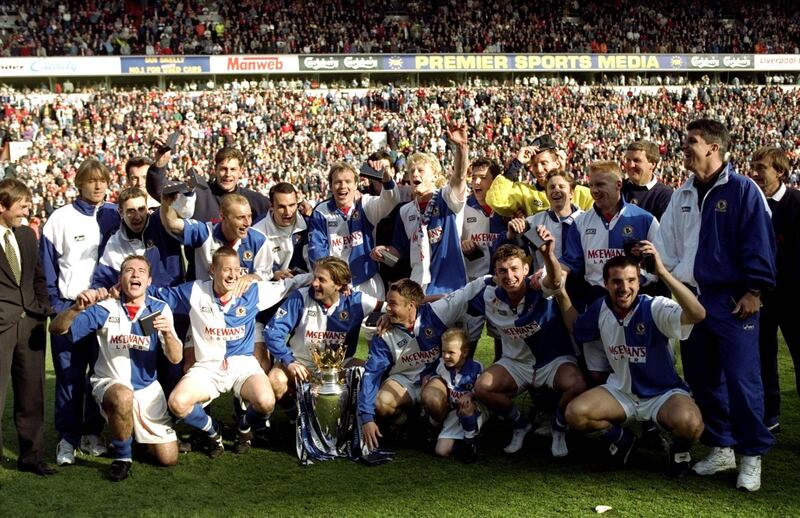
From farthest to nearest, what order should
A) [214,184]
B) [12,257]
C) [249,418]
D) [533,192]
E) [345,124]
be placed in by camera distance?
[345,124]
[214,184]
[533,192]
[249,418]
[12,257]

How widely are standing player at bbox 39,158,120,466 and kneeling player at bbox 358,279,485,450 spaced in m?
1.96

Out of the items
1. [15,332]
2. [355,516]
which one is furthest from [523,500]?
[15,332]

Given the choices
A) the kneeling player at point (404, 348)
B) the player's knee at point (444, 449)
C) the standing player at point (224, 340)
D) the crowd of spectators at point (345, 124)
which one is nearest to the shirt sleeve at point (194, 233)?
the standing player at point (224, 340)

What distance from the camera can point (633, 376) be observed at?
5.40 metres

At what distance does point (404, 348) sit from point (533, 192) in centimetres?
160

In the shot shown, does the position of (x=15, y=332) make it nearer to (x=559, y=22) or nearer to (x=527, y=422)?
(x=527, y=422)

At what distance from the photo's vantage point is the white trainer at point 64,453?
229 inches

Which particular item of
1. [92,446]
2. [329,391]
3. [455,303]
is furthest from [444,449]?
[92,446]

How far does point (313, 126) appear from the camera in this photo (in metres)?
32.6

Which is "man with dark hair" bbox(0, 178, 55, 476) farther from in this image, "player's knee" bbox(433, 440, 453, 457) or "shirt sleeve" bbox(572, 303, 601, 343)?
"shirt sleeve" bbox(572, 303, 601, 343)

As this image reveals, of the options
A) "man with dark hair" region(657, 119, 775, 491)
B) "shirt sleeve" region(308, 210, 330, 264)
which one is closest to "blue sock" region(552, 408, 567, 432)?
"man with dark hair" region(657, 119, 775, 491)

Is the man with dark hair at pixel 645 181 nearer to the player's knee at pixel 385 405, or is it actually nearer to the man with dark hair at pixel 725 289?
the man with dark hair at pixel 725 289

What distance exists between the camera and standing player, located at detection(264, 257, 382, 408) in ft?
20.0

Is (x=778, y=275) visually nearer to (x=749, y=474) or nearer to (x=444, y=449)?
(x=749, y=474)
